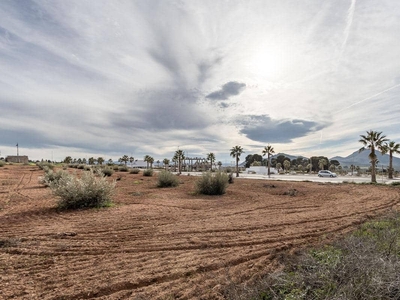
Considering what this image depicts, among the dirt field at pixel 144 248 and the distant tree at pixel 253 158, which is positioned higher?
the distant tree at pixel 253 158

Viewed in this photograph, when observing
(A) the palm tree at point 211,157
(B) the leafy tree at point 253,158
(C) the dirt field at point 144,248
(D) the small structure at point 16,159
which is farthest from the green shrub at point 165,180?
(B) the leafy tree at point 253,158

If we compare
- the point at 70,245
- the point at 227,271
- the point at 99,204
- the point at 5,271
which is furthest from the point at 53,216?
the point at 227,271

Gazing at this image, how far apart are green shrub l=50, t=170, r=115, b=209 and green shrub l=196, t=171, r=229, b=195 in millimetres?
6783

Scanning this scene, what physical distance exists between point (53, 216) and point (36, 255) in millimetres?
4149

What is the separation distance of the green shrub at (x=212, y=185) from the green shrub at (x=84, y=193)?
6783mm

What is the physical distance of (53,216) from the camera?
8750 mm

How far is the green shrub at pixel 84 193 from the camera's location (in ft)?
33.2

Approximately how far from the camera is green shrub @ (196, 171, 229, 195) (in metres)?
16.3

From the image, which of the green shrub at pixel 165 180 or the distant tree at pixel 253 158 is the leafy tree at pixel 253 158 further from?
the green shrub at pixel 165 180

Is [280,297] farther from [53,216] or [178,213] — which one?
[53,216]

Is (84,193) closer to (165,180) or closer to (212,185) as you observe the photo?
(212,185)

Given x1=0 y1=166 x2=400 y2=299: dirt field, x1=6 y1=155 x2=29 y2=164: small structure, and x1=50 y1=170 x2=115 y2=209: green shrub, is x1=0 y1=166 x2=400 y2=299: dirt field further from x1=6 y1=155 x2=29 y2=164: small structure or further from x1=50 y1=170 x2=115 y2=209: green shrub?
x1=6 y1=155 x2=29 y2=164: small structure

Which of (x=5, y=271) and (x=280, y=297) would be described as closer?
(x=280, y=297)

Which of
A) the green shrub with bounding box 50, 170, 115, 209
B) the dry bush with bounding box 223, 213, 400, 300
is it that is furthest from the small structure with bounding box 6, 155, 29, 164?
the dry bush with bounding box 223, 213, 400, 300
